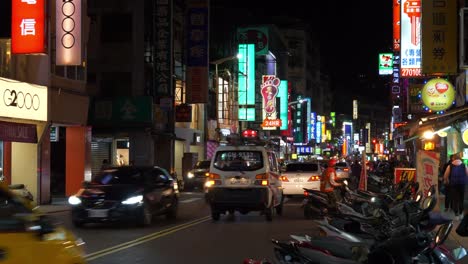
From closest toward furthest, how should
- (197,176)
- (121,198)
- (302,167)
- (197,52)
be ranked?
(121,198) < (302,167) < (197,176) < (197,52)

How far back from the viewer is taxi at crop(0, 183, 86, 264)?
5.68m

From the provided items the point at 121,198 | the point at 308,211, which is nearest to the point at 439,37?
the point at 308,211

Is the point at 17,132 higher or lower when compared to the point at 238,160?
higher

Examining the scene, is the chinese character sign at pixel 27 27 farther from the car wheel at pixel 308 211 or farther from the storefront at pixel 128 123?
the storefront at pixel 128 123

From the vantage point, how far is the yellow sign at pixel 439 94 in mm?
22688

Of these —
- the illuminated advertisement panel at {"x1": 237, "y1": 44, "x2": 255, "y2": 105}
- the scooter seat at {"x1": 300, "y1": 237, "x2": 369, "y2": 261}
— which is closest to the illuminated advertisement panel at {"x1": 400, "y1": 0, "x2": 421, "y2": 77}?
the scooter seat at {"x1": 300, "y1": 237, "x2": 369, "y2": 261}

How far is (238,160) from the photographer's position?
17.7 m

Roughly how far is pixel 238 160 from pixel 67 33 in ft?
28.3

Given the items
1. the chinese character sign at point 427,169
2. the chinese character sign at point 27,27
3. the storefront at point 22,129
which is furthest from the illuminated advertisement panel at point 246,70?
the chinese character sign at point 427,169

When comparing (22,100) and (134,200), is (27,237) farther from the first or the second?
(22,100)

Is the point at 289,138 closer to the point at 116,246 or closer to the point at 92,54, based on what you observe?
the point at 92,54

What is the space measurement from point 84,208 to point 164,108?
1925 cm

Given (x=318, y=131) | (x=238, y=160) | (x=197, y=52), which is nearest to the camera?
(x=238, y=160)

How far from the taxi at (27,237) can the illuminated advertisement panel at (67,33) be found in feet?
55.0
